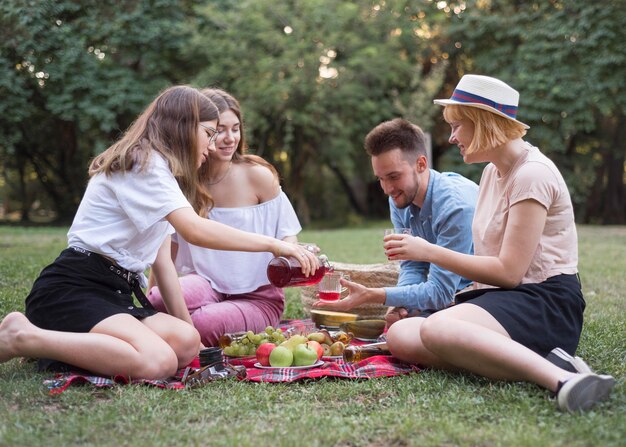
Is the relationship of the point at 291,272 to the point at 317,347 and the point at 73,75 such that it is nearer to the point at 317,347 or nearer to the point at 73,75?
the point at 317,347

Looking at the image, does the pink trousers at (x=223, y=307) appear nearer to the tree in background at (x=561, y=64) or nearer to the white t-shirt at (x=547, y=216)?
the white t-shirt at (x=547, y=216)

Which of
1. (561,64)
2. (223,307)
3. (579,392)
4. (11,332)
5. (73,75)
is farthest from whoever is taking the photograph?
(561,64)

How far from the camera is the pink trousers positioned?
4426 millimetres

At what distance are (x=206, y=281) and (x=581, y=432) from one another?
2727 millimetres

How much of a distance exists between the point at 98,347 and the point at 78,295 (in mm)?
323

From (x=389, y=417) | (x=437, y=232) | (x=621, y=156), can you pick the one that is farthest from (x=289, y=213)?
(x=621, y=156)

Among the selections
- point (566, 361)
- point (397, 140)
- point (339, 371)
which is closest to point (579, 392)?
point (566, 361)

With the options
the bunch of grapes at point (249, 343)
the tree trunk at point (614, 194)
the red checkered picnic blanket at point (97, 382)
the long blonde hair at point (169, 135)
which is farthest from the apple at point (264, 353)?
the tree trunk at point (614, 194)

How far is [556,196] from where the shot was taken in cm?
339

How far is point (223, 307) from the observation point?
14.8 ft

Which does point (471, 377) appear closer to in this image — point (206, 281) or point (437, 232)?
point (437, 232)

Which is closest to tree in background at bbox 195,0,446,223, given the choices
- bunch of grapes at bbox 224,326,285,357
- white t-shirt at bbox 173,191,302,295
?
white t-shirt at bbox 173,191,302,295

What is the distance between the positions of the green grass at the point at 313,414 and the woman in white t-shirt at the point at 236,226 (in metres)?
1.12

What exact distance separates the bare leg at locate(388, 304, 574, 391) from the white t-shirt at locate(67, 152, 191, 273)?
139 cm
